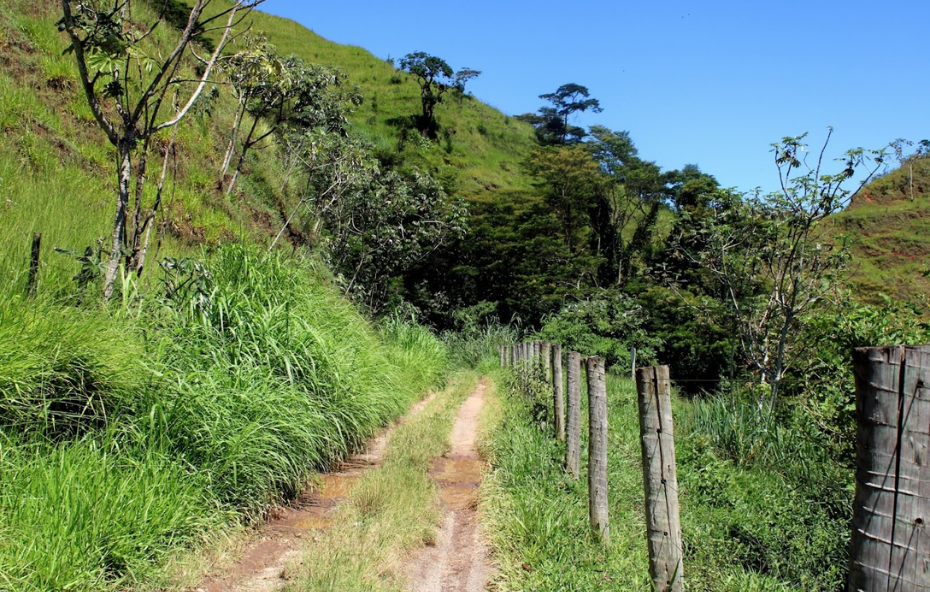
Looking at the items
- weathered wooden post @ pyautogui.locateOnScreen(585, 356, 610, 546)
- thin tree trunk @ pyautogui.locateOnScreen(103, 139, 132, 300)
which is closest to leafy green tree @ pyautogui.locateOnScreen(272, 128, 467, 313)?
thin tree trunk @ pyautogui.locateOnScreen(103, 139, 132, 300)

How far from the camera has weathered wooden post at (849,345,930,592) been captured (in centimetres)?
164

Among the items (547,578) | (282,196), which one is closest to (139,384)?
(547,578)

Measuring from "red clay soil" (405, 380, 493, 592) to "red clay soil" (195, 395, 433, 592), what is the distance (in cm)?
76

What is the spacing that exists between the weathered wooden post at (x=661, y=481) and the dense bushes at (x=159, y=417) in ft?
8.68

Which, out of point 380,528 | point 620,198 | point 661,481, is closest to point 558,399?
point 380,528

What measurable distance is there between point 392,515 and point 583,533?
1371 mm

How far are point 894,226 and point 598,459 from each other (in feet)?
96.2

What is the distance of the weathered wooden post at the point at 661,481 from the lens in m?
3.35

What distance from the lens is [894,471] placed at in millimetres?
1680

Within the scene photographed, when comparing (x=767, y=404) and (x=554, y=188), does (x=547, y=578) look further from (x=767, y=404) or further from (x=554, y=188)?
(x=554, y=188)

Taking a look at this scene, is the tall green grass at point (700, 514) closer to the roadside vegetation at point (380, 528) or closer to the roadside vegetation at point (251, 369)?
the roadside vegetation at point (251, 369)

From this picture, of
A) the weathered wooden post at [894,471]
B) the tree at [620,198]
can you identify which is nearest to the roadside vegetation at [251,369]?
the weathered wooden post at [894,471]

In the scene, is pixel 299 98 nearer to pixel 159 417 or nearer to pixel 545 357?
pixel 545 357

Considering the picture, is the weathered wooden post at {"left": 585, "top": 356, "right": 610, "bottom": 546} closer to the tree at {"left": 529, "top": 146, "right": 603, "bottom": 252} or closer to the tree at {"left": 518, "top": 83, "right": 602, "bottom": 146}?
the tree at {"left": 529, "top": 146, "right": 603, "bottom": 252}
